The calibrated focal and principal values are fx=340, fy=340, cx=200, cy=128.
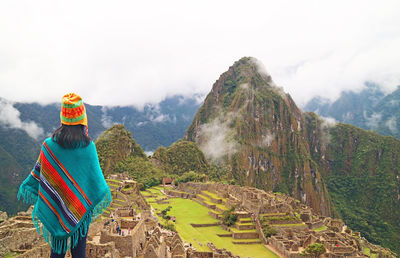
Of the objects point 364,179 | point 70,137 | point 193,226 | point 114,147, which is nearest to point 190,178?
point 114,147

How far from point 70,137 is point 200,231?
32636mm

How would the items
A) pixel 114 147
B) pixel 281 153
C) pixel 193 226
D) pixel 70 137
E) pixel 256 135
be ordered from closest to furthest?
1. pixel 70 137
2. pixel 193 226
3. pixel 114 147
4. pixel 256 135
5. pixel 281 153

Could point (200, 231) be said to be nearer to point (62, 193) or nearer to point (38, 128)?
point (62, 193)

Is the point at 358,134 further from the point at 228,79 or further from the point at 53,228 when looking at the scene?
the point at 53,228

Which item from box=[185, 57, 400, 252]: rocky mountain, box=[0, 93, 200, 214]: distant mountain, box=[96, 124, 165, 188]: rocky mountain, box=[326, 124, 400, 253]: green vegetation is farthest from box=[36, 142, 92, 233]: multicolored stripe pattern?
box=[185, 57, 400, 252]: rocky mountain

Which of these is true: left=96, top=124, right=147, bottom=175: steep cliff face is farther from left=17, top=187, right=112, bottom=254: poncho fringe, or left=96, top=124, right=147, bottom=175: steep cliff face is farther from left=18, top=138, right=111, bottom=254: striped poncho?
left=18, top=138, right=111, bottom=254: striped poncho

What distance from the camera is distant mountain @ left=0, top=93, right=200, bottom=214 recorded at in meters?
39.7

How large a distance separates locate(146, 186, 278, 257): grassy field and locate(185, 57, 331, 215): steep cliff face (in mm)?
65063

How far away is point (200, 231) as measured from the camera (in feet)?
119

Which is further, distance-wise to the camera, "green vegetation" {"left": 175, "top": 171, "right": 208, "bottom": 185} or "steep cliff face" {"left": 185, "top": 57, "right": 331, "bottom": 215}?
"steep cliff face" {"left": 185, "top": 57, "right": 331, "bottom": 215}

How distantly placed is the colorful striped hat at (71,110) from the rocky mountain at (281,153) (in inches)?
4053

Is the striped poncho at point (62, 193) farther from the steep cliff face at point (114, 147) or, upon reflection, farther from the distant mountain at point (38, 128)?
the steep cliff face at point (114, 147)

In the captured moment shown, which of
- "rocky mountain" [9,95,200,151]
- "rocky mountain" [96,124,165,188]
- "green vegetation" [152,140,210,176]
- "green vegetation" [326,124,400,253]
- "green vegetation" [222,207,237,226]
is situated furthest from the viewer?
"green vegetation" [326,124,400,253]

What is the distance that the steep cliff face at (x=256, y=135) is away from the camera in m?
118
